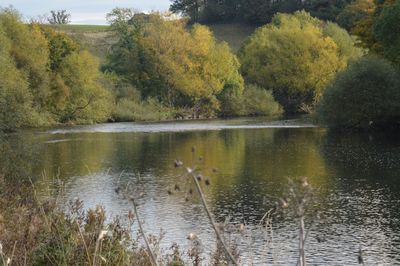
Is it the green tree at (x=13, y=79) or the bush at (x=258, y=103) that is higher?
the green tree at (x=13, y=79)

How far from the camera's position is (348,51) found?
87750 millimetres

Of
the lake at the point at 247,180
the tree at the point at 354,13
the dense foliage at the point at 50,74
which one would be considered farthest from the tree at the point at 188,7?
the lake at the point at 247,180

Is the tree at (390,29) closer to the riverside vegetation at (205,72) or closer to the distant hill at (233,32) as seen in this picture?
the riverside vegetation at (205,72)

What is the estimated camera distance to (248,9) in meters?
130

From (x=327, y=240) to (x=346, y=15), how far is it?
86.4 metres

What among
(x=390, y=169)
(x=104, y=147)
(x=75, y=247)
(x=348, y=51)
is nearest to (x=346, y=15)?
(x=348, y=51)

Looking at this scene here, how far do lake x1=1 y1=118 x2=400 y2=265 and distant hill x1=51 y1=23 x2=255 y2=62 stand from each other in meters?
62.3

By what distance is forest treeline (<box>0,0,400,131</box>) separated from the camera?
67.4 metres

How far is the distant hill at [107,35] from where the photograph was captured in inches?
4647

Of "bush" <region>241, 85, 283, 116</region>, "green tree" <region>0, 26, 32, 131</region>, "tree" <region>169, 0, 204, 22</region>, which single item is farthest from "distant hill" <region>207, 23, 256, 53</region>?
"green tree" <region>0, 26, 32, 131</region>

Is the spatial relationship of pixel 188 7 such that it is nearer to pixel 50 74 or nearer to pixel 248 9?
pixel 248 9

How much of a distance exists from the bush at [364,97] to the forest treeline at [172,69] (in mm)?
12882

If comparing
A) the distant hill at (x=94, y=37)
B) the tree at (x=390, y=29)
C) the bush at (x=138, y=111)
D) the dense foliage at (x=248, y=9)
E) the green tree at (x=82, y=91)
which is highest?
the dense foliage at (x=248, y=9)

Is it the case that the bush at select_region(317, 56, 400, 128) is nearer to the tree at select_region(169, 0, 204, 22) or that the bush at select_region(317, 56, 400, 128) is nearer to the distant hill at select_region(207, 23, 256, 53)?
the distant hill at select_region(207, 23, 256, 53)
